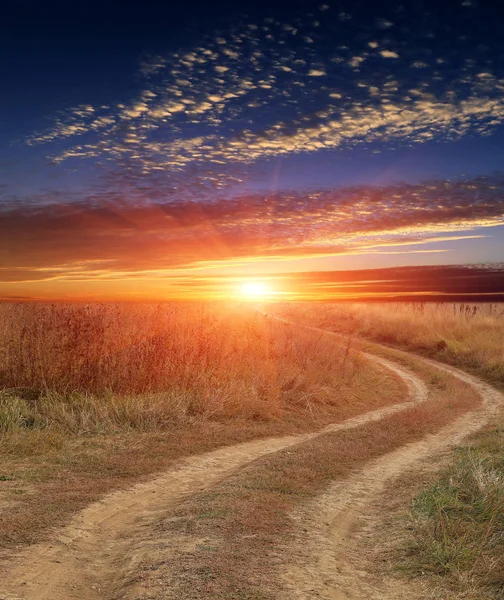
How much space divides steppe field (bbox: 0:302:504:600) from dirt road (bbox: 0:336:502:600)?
27 mm

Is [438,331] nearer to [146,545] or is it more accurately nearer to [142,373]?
[142,373]

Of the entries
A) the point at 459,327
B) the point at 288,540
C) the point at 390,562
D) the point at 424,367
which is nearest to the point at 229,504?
the point at 288,540

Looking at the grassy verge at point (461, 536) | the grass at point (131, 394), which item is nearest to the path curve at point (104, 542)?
the grass at point (131, 394)

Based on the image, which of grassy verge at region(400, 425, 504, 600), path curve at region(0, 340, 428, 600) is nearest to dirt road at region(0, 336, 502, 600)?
path curve at region(0, 340, 428, 600)

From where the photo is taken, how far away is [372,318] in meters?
37.9

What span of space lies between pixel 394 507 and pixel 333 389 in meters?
7.86

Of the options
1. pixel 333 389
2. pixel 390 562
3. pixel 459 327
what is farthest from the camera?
pixel 459 327

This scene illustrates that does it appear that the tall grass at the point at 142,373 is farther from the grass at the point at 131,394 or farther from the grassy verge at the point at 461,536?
the grassy verge at the point at 461,536

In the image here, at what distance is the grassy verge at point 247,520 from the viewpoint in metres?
5.14

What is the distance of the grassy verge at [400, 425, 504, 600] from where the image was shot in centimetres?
516

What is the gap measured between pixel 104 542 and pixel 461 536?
3.98 meters

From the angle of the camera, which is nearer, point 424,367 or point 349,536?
point 349,536

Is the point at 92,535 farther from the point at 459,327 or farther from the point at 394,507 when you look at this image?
the point at 459,327

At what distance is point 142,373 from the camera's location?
13.4 metres
